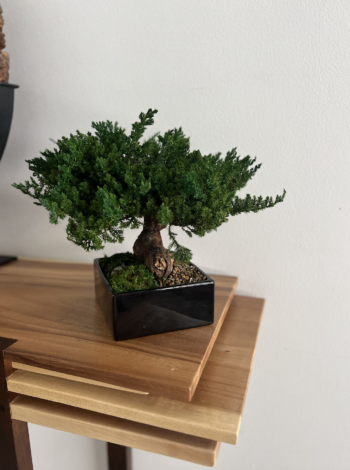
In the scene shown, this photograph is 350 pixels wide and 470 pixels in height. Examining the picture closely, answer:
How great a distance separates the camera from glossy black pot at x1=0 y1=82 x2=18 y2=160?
2.79 ft

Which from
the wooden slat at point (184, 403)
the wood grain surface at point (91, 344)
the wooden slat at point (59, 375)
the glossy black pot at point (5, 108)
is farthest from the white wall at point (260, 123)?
the wooden slat at point (59, 375)

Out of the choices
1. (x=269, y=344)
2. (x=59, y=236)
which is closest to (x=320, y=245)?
(x=269, y=344)

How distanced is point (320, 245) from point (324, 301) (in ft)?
0.46

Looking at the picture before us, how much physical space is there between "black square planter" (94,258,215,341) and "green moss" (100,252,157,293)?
2cm

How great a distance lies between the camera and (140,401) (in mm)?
502

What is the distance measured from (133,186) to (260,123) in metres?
0.44

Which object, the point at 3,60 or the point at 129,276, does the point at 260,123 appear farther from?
the point at 3,60

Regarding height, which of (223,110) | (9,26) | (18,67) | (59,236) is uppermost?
(9,26)

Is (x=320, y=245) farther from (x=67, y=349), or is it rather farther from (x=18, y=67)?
(x=18, y=67)

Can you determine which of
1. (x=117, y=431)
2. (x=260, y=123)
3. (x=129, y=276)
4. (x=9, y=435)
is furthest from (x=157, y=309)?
(x=260, y=123)

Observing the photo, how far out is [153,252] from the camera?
626mm

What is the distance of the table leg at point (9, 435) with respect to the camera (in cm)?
55

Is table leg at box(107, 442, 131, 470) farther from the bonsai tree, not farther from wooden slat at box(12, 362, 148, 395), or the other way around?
the bonsai tree

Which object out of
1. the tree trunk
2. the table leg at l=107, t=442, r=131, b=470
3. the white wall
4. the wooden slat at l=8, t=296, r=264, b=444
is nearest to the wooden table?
the wooden slat at l=8, t=296, r=264, b=444
